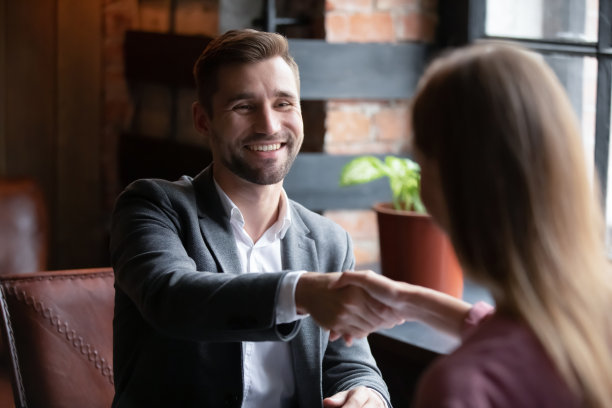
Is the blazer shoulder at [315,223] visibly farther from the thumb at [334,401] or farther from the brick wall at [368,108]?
the brick wall at [368,108]

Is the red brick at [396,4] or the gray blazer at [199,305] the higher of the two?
the red brick at [396,4]

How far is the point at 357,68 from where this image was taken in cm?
258

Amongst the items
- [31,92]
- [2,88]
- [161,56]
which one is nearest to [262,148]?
[161,56]

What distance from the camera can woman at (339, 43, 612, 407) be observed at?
2.91 ft

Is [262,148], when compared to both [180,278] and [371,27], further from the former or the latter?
[371,27]

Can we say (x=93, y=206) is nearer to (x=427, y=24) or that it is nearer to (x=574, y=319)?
(x=427, y=24)

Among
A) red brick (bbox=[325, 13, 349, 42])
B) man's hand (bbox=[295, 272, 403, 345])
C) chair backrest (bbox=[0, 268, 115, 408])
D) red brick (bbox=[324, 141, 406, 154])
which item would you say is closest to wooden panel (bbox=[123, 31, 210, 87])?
red brick (bbox=[325, 13, 349, 42])

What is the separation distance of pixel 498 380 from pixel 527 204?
189mm

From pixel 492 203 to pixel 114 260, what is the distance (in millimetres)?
876

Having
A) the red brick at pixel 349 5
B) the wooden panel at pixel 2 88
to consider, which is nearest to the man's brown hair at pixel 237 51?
the red brick at pixel 349 5

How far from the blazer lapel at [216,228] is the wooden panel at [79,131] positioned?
6.88 ft

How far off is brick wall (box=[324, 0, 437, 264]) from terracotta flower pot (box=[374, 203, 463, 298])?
19.9 inches

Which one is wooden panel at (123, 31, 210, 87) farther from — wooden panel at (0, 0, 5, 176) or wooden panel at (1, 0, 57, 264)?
wooden panel at (0, 0, 5, 176)

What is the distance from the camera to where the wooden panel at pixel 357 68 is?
2.52 metres
